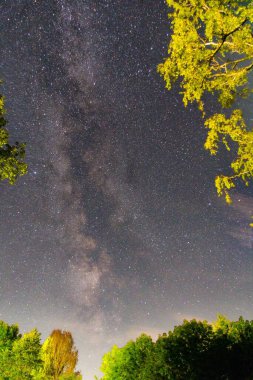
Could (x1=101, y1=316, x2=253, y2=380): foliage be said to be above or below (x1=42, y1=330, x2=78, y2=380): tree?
below

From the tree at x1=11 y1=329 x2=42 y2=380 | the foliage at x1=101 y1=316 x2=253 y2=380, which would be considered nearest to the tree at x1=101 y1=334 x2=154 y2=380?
the foliage at x1=101 y1=316 x2=253 y2=380

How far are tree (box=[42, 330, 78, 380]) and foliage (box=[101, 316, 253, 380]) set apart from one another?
13.8 metres

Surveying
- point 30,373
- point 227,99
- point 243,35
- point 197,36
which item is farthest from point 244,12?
point 30,373

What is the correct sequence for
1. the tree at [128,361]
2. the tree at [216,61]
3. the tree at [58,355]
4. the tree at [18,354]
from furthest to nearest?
the tree at [58,355], the tree at [18,354], the tree at [128,361], the tree at [216,61]

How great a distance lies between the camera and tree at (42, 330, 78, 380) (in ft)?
108

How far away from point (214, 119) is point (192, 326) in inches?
631

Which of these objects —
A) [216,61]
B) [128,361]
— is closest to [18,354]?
[128,361]

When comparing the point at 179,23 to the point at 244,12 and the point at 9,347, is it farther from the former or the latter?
the point at 9,347

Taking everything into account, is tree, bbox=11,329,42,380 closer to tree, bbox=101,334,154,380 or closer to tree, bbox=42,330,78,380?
tree, bbox=42,330,78,380

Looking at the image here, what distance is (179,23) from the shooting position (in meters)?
9.95

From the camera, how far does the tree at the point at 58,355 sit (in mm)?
32812

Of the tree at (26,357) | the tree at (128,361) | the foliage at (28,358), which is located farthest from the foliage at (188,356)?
the tree at (26,357)

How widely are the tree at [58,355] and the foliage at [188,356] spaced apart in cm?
1384

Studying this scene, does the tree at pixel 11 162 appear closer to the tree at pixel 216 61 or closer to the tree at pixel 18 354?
the tree at pixel 216 61
